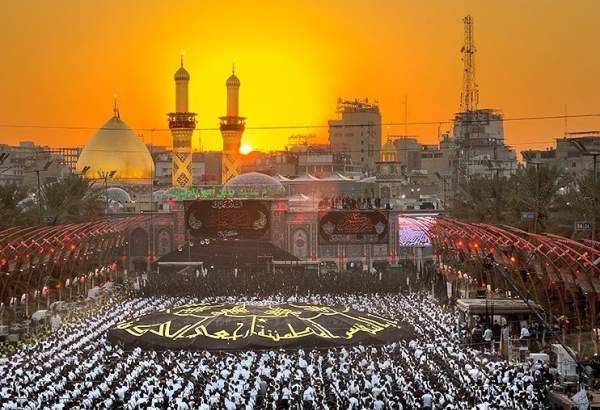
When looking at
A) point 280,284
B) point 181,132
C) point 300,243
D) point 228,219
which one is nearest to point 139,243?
point 228,219

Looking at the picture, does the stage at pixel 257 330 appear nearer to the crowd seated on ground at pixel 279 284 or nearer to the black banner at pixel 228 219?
the crowd seated on ground at pixel 279 284

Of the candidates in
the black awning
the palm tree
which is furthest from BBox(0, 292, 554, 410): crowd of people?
the black awning

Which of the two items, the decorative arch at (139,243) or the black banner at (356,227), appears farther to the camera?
the decorative arch at (139,243)

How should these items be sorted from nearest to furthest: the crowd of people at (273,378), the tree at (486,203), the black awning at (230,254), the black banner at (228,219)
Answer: the crowd of people at (273,378) < the tree at (486,203) < the black awning at (230,254) < the black banner at (228,219)

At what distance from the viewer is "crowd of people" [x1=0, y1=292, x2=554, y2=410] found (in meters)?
24.4

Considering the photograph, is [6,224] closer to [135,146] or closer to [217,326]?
[217,326]

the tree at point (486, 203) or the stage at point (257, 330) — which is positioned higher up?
the tree at point (486, 203)

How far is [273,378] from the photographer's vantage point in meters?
26.9

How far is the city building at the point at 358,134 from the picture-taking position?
133375mm

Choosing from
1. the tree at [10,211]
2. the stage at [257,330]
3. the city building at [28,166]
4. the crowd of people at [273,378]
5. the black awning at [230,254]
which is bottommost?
the crowd of people at [273,378]

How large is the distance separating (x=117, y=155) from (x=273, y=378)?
6018 centimetres

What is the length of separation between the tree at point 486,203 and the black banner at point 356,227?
15.7 feet

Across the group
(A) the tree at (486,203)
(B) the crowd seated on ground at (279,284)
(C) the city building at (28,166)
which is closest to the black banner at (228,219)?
(B) the crowd seated on ground at (279,284)

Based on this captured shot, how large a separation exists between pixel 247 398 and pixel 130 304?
22295mm
